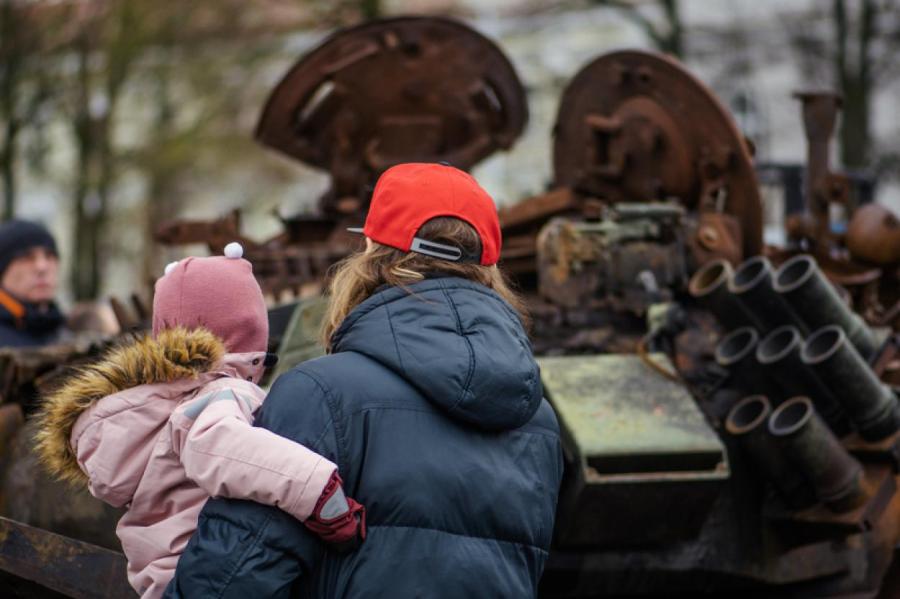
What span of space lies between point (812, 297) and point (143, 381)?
11.5 ft

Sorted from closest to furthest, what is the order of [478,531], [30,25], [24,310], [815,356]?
[478,531] → [815,356] → [24,310] → [30,25]

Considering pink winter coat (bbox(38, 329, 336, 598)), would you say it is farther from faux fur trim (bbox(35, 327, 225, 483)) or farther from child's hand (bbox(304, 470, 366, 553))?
child's hand (bbox(304, 470, 366, 553))

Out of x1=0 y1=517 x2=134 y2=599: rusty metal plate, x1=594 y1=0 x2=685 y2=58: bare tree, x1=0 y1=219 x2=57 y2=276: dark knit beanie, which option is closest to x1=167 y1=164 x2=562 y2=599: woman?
x1=0 y1=517 x2=134 y2=599: rusty metal plate

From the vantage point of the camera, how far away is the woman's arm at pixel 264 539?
270 cm

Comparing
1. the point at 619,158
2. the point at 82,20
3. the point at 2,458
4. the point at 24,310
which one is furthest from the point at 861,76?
the point at 2,458

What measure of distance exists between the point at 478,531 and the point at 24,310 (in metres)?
5.46

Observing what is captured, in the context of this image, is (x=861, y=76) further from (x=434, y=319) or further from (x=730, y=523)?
(x=434, y=319)

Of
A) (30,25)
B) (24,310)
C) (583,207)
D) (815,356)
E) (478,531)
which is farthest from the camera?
(30,25)

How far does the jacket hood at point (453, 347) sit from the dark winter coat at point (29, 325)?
203 inches

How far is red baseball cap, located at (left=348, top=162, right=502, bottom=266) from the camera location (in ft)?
9.73

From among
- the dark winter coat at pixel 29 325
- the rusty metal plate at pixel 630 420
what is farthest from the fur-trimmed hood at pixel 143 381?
the dark winter coat at pixel 29 325

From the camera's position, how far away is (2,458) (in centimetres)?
596

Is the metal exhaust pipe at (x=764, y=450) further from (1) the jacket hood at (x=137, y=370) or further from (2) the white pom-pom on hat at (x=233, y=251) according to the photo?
(1) the jacket hood at (x=137, y=370)

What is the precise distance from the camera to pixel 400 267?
296 centimetres
